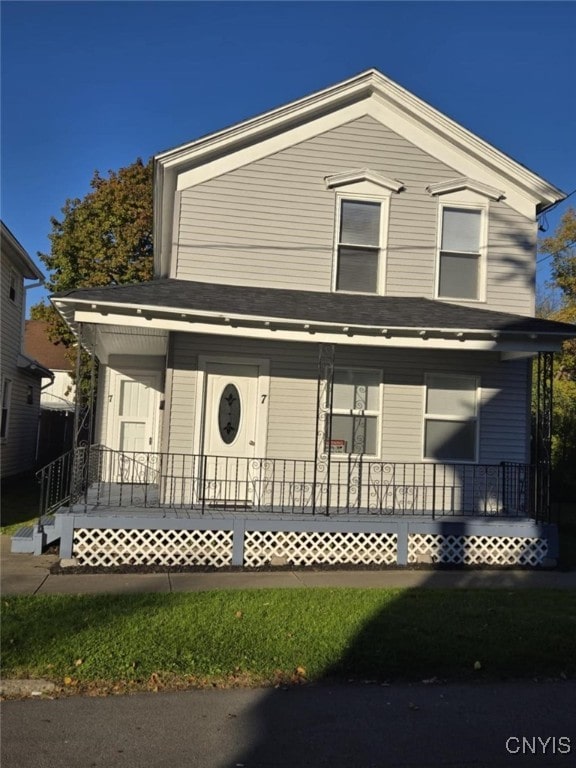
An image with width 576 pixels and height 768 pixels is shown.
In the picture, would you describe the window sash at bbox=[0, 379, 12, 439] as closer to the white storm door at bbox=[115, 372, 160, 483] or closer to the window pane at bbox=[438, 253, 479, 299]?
the white storm door at bbox=[115, 372, 160, 483]

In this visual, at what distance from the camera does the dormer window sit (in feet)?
36.4

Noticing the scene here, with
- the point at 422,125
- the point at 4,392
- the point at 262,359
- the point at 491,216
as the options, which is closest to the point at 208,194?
the point at 262,359

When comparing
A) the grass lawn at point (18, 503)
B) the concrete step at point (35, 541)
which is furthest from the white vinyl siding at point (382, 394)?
the grass lawn at point (18, 503)

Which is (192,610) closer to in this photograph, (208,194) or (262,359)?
(262,359)

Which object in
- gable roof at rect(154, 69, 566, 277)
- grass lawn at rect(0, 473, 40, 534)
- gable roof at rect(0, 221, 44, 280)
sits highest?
gable roof at rect(154, 69, 566, 277)

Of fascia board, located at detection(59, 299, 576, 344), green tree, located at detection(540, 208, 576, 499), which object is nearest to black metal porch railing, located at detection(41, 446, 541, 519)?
fascia board, located at detection(59, 299, 576, 344)

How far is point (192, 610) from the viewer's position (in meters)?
6.71

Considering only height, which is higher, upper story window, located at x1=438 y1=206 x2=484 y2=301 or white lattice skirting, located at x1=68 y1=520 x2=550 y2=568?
upper story window, located at x1=438 y1=206 x2=484 y2=301

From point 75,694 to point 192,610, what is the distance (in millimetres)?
1922

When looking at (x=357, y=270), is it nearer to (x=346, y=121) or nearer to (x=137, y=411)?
(x=346, y=121)

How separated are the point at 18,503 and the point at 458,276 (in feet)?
31.6

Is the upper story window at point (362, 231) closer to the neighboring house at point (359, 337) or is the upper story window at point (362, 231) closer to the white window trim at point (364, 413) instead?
the neighboring house at point (359, 337)

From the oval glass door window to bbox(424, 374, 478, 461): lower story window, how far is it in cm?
296

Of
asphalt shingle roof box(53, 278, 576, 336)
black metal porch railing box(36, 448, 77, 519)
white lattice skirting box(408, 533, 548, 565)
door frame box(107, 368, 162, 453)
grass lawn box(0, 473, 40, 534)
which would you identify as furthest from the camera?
door frame box(107, 368, 162, 453)
